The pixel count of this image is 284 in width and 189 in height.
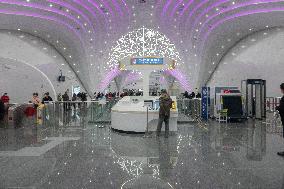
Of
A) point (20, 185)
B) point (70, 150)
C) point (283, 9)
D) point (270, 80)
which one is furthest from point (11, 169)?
point (270, 80)

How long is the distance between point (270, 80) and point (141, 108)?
69.9 ft

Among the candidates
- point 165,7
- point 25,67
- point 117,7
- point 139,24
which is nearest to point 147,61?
point 117,7

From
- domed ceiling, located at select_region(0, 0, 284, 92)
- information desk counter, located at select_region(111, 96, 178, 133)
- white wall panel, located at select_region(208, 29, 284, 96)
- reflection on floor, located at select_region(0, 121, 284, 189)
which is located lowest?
reflection on floor, located at select_region(0, 121, 284, 189)

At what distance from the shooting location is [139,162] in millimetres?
7418

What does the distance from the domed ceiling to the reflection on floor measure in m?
15.4

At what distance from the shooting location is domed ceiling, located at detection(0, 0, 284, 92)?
25.9m

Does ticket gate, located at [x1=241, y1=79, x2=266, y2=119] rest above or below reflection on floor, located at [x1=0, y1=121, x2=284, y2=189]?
above

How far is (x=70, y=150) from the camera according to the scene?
8984mm

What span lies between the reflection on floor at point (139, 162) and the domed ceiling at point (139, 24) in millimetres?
15408

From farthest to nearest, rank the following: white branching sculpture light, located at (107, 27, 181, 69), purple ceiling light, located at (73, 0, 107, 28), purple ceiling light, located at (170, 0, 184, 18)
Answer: white branching sculpture light, located at (107, 27, 181, 69), purple ceiling light, located at (170, 0, 184, 18), purple ceiling light, located at (73, 0, 107, 28)

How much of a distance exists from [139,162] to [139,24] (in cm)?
3353

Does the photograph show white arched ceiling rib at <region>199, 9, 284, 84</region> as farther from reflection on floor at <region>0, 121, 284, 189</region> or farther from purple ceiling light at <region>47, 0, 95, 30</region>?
reflection on floor at <region>0, 121, 284, 189</region>

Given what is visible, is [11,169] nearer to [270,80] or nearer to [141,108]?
[141,108]

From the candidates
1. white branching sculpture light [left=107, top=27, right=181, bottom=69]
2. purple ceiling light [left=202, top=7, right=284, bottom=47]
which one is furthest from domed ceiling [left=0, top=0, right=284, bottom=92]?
white branching sculpture light [left=107, top=27, right=181, bottom=69]
